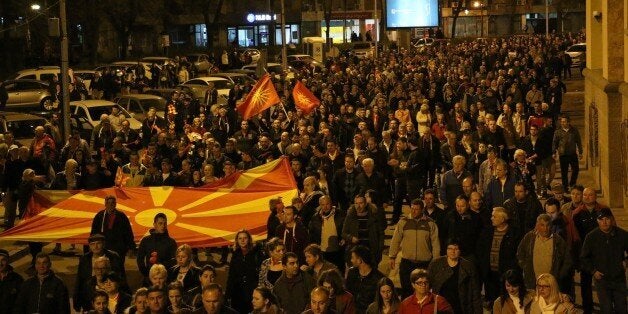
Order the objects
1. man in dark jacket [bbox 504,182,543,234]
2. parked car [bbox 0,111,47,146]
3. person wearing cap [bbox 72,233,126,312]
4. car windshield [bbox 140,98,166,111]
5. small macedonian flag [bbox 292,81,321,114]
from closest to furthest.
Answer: person wearing cap [bbox 72,233,126,312]
man in dark jacket [bbox 504,182,543,234]
small macedonian flag [bbox 292,81,321,114]
parked car [bbox 0,111,47,146]
car windshield [bbox 140,98,166,111]

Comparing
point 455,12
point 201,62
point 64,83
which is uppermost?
point 455,12

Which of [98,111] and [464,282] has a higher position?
[98,111]

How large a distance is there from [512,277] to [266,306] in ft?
6.72

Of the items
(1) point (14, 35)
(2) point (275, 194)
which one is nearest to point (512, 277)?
(2) point (275, 194)

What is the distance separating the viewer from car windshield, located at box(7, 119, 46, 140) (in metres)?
28.2

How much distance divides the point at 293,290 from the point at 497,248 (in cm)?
254

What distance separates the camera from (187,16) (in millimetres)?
88688

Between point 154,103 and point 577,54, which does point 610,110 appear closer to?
point 154,103

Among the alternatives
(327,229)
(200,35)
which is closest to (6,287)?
(327,229)

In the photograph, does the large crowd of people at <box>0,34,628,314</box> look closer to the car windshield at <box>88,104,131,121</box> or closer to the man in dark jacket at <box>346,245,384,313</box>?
the man in dark jacket at <box>346,245,384,313</box>

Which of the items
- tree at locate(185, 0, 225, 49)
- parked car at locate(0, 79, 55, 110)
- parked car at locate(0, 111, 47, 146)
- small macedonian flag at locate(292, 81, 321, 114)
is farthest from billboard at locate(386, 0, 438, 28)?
small macedonian flag at locate(292, 81, 321, 114)

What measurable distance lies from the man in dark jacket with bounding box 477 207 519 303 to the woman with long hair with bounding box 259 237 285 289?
7.31ft

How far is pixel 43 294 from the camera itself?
36.9ft

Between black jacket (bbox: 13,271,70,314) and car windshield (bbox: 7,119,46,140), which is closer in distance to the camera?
black jacket (bbox: 13,271,70,314)
